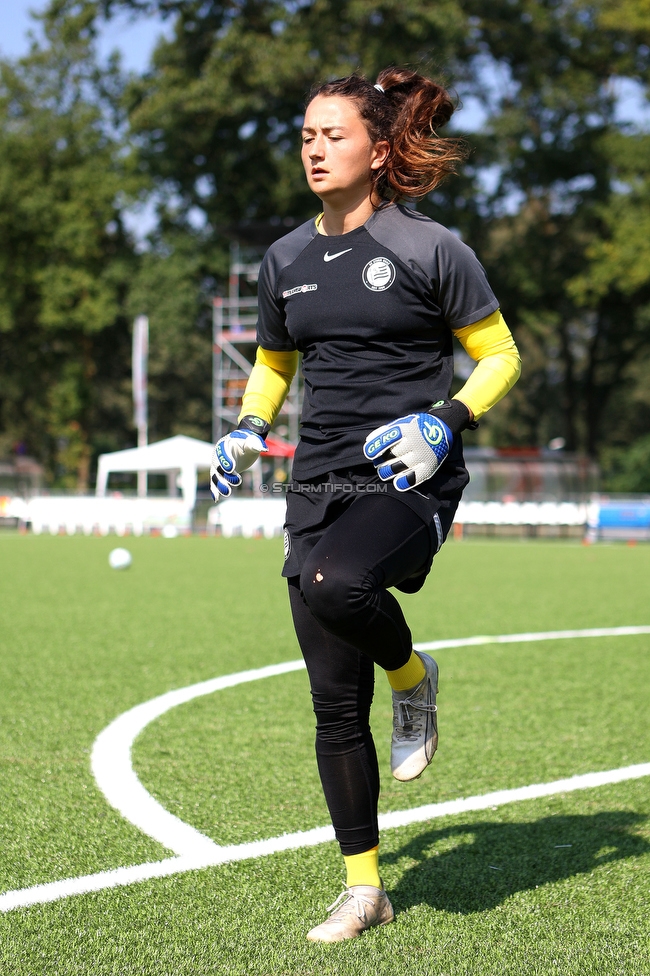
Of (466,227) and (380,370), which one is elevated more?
(466,227)

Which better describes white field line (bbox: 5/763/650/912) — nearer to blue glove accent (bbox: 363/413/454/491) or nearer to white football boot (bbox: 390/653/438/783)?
white football boot (bbox: 390/653/438/783)

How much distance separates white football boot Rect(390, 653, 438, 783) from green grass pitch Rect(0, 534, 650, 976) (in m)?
0.40

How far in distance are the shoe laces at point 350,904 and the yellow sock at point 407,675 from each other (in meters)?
0.56

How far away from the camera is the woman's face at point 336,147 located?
10.0 feet

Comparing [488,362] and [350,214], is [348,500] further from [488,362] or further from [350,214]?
[350,214]

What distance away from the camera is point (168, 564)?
59.1 feet

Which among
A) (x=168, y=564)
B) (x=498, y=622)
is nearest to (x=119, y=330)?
(x=168, y=564)

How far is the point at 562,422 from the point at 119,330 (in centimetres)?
2675

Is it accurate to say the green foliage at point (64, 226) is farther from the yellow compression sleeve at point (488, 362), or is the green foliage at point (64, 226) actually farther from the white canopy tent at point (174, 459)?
the yellow compression sleeve at point (488, 362)

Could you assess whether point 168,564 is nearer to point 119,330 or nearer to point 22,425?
point 119,330

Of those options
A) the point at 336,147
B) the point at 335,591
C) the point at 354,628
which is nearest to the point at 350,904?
the point at 354,628

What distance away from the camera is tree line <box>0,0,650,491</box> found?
1460 inches

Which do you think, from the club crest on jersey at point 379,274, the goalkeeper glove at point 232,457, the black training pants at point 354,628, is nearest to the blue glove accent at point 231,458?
the goalkeeper glove at point 232,457

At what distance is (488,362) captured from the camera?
308 cm
